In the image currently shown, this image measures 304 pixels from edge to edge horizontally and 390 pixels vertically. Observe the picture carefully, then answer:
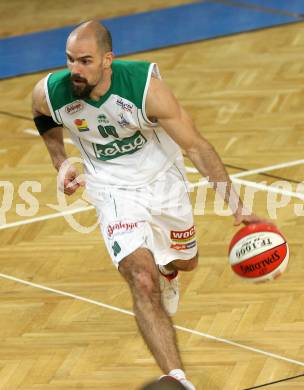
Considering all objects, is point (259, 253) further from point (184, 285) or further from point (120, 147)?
point (184, 285)

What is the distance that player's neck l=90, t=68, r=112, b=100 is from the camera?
243 inches

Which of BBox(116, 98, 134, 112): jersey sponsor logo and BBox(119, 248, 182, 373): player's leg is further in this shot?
BBox(116, 98, 134, 112): jersey sponsor logo

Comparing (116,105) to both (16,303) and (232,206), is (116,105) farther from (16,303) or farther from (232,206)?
(16,303)

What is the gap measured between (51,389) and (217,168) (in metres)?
1.53

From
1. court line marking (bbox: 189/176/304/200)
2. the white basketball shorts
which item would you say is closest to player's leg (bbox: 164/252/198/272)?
the white basketball shorts

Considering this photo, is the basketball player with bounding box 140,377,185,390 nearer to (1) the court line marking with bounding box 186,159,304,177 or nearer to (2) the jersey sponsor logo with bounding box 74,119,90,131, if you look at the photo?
(2) the jersey sponsor logo with bounding box 74,119,90,131

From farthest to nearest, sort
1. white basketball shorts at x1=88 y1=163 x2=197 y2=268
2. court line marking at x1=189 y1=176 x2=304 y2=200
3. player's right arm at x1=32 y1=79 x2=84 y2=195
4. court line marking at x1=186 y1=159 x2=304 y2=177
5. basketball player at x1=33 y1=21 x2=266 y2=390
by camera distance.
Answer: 1. court line marking at x1=186 y1=159 x2=304 y2=177
2. court line marking at x1=189 y1=176 x2=304 y2=200
3. player's right arm at x1=32 y1=79 x2=84 y2=195
4. white basketball shorts at x1=88 y1=163 x2=197 y2=268
5. basketball player at x1=33 y1=21 x2=266 y2=390

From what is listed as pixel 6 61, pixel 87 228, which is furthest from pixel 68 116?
pixel 6 61

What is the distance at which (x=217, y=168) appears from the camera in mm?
6066

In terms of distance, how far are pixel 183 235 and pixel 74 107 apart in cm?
101

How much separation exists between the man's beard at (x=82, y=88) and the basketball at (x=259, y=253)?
1095 mm

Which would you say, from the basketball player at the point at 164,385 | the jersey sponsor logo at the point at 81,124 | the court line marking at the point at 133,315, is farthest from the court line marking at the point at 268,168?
the basketball player at the point at 164,385

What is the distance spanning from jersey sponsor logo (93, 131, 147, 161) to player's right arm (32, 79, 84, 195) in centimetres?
17

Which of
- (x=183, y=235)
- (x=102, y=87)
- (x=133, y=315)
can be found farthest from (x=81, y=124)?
(x=133, y=315)
